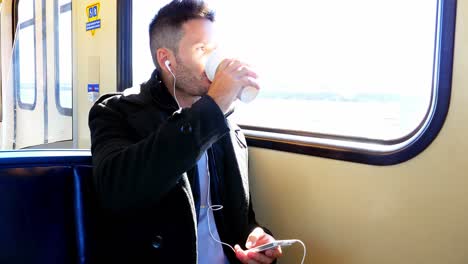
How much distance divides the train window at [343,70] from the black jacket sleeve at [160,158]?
0.82 ft

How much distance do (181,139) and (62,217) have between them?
1.65ft

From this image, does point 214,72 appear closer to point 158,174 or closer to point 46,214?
point 158,174

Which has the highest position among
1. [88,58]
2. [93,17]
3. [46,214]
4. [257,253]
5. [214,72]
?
[93,17]

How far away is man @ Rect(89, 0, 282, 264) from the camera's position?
3.18 ft

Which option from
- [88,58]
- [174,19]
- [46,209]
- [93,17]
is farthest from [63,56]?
[46,209]

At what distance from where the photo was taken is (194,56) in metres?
1.27

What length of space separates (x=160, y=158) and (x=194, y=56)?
449 mm

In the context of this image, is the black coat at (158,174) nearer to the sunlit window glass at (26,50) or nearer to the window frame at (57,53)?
the window frame at (57,53)

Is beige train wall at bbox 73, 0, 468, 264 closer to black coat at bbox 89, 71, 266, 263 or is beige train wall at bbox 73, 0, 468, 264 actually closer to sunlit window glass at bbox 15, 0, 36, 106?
black coat at bbox 89, 71, 266, 263

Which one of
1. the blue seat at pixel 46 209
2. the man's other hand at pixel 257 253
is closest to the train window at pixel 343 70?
the man's other hand at pixel 257 253

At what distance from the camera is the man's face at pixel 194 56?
125cm

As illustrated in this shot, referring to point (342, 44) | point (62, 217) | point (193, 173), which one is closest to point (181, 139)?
point (193, 173)

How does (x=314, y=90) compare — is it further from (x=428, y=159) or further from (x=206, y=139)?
(x=206, y=139)

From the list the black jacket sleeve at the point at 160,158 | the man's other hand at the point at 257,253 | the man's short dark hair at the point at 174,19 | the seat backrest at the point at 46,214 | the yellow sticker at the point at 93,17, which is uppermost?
the yellow sticker at the point at 93,17
